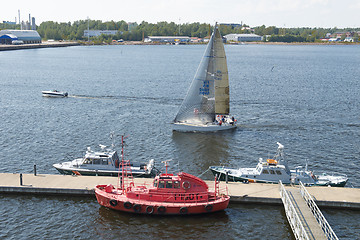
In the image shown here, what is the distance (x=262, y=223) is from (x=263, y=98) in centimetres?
6709

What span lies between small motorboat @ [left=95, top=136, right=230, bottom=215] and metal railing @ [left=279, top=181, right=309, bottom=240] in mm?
5524

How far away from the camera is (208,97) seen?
7012 centimetres

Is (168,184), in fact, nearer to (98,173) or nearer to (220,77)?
(98,173)

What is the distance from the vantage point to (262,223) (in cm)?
3850

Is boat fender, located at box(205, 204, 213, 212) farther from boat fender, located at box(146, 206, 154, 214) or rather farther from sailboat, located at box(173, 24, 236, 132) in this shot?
sailboat, located at box(173, 24, 236, 132)

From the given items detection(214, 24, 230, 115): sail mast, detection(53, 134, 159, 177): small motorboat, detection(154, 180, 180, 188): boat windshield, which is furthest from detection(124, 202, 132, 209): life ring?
detection(214, 24, 230, 115): sail mast

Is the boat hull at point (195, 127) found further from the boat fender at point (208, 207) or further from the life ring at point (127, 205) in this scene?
the life ring at point (127, 205)

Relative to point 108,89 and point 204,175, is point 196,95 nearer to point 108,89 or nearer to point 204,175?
point 204,175

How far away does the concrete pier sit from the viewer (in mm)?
41000

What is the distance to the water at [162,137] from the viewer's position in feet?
125

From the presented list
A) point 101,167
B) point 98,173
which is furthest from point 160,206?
point 101,167

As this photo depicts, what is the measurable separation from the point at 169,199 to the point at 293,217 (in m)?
11.4

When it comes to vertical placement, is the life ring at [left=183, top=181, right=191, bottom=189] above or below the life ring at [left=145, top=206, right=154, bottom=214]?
above

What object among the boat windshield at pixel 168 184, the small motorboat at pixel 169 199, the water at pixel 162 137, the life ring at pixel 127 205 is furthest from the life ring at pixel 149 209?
the boat windshield at pixel 168 184
